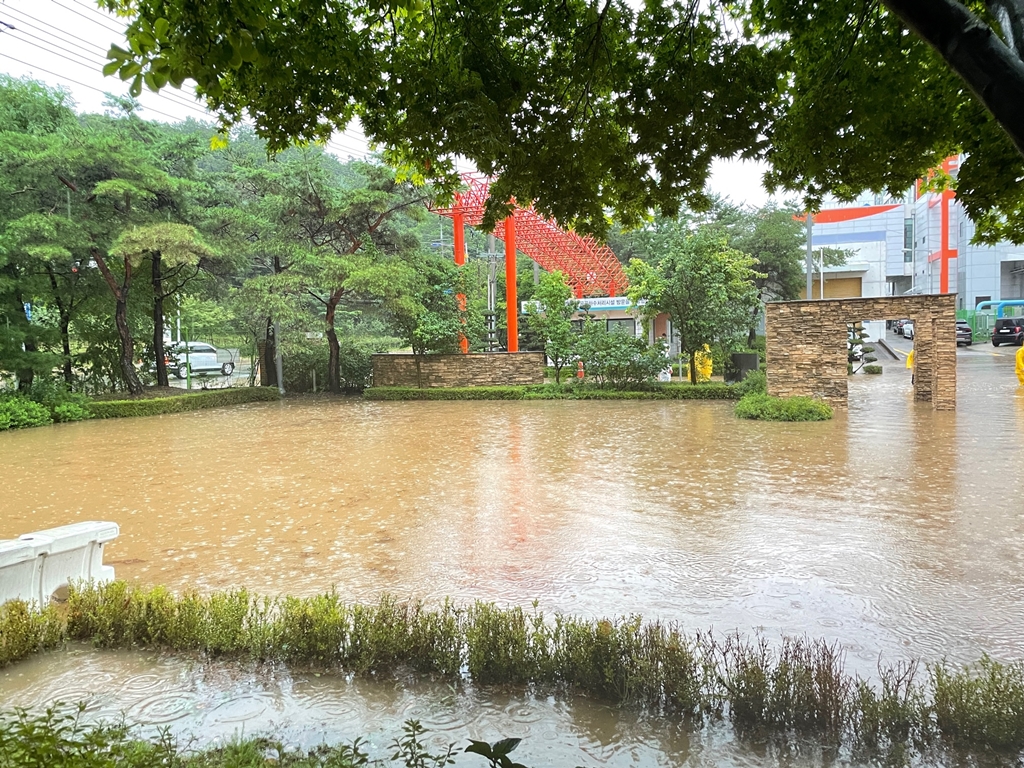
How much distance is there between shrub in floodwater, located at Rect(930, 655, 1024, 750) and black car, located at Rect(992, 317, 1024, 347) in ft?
115

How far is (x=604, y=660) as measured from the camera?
152 inches

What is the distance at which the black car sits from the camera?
104 feet

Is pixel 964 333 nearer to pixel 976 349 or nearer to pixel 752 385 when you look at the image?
pixel 976 349

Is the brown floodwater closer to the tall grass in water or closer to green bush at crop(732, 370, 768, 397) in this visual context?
the tall grass in water

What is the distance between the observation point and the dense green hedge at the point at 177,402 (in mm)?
18562

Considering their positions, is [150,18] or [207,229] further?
[207,229]

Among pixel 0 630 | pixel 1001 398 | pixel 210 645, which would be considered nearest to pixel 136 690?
pixel 210 645

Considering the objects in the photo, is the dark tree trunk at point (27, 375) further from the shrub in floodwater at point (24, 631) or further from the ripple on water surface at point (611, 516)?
the shrub in floodwater at point (24, 631)

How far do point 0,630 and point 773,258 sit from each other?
98.8 ft

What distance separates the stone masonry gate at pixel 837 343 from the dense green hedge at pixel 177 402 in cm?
1620

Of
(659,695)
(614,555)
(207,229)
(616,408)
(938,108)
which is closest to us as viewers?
(659,695)

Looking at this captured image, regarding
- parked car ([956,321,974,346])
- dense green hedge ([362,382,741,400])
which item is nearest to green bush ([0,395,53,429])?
dense green hedge ([362,382,741,400])

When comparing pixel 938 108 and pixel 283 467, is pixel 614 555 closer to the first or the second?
pixel 938 108

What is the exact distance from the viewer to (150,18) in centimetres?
288
